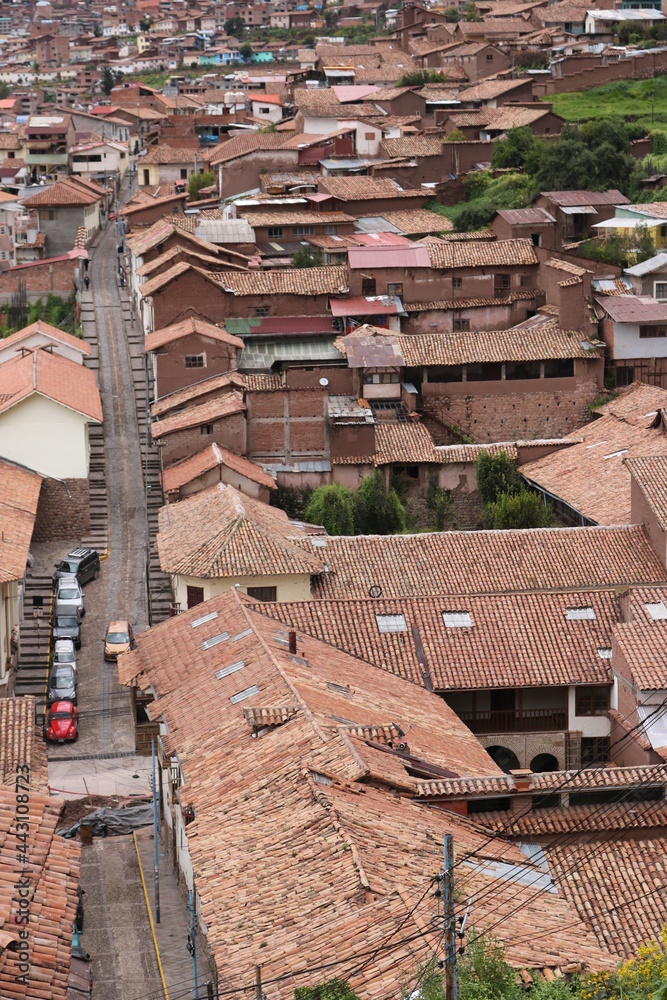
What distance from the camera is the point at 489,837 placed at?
26.5m

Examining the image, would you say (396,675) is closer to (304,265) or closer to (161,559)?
(161,559)

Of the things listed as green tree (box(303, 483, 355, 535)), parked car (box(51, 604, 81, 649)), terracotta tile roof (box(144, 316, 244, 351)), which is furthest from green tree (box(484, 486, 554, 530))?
parked car (box(51, 604, 81, 649))

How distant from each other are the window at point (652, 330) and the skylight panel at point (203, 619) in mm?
24932

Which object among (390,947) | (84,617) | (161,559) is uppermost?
(390,947)

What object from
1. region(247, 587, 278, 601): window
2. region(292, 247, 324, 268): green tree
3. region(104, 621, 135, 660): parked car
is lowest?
region(104, 621, 135, 660): parked car

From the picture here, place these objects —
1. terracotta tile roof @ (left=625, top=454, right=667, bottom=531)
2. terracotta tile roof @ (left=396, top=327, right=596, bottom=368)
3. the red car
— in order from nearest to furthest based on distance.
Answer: the red car
terracotta tile roof @ (left=625, top=454, right=667, bottom=531)
terracotta tile roof @ (left=396, top=327, right=596, bottom=368)

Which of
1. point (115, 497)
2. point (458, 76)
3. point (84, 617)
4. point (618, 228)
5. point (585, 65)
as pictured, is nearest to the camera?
point (84, 617)

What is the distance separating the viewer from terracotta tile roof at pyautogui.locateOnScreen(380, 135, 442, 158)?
75.8 m

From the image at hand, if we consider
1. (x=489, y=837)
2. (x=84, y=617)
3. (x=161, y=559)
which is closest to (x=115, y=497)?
(x=84, y=617)

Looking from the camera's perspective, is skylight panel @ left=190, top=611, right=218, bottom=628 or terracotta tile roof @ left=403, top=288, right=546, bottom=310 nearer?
skylight panel @ left=190, top=611, right=218, bottom=628

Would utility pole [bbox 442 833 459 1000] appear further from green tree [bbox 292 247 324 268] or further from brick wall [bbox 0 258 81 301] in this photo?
brick wall [bbox 0 258 81 301]

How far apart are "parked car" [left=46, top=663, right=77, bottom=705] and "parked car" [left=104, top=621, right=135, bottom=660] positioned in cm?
123

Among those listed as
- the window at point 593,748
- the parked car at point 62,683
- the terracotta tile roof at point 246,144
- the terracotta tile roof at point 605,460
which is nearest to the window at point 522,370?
the terracotta tile roof at point 605,460

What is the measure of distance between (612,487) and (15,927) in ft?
91.6
